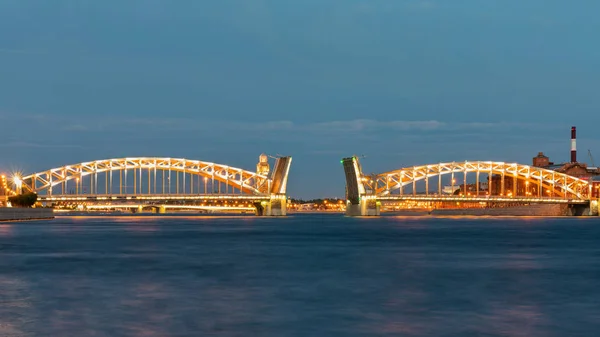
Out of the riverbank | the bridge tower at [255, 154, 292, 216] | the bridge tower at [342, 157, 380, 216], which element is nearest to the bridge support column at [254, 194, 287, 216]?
the bridge tower at [255, 154, 292, 216]

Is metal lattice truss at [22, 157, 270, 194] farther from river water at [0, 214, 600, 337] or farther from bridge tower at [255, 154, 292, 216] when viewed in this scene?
river water at [0, 214, 600, 337]

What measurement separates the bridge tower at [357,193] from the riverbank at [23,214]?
165 feet

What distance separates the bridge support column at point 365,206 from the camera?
17125 cm

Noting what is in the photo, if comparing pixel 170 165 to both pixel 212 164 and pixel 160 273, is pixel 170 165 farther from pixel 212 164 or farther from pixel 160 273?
pixel 160 273

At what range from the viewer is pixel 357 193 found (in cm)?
17038

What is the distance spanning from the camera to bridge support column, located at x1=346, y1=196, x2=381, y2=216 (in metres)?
171

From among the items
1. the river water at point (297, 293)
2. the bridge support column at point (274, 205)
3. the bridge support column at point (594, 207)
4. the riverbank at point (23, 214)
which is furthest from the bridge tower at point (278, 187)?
the river water at point (297, 293)

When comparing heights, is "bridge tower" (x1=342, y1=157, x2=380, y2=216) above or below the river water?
above

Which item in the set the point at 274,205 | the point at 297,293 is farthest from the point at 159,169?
the point at 297,293

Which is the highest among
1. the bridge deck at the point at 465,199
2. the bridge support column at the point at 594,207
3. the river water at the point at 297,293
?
the bridge deck at the point at 465,199

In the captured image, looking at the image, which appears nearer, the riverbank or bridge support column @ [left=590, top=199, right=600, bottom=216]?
the riverbank

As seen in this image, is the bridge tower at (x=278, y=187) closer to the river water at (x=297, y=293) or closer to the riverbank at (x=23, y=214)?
the riverbank at (x=23, y=214)

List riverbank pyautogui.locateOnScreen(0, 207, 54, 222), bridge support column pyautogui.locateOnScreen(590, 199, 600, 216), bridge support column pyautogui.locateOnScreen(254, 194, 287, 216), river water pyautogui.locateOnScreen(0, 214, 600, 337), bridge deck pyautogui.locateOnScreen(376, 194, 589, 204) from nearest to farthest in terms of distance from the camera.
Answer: river water pyautogui.locateOnScreen(0, 214, 600, 337)
riverbank pyautogui.locateOnScreen(0, 207, 54, 222)
bridge deck pyautogui.locateOnScreen(376, 194, 589, 204)
bridge support column pyautogui.locateOnScreen(254, 194, 287, 216)
bridge support column pyautogui.locateOnScreen(590, 199, 600, 216)

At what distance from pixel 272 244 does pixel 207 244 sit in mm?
3852
